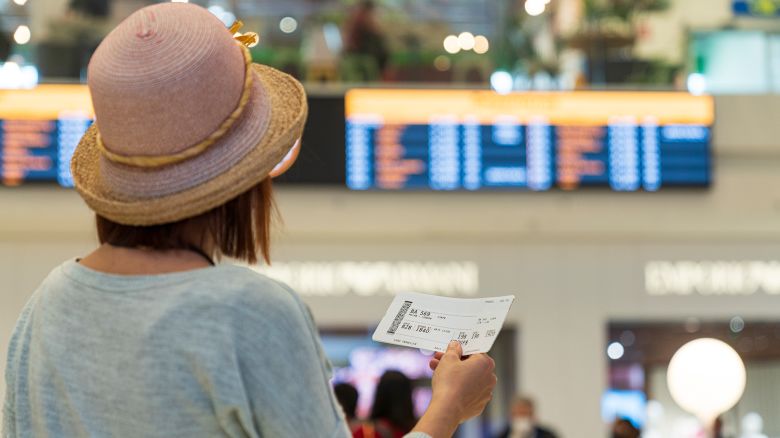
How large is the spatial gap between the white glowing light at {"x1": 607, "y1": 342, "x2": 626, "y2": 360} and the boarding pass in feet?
29.6

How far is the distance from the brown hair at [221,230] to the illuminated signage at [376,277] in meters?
8.57

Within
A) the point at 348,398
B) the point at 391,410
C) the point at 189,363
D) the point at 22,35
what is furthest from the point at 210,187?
the point at 22,35

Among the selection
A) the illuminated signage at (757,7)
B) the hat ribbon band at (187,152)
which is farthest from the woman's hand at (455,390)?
the illuminated signage at (757,7)

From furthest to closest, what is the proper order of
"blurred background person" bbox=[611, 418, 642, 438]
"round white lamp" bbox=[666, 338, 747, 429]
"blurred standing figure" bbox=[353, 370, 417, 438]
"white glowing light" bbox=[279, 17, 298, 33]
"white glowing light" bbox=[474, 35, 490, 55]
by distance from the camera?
"white glowing light" bbox=[474, 35, 490, 55] < "white glowing light" bbox=[279, 17, 298, 33] < "round white lamp" bbox=[666, 338, 747, 429] < "blurred background person" bbox=[611, 418, 642, 438] < "blurred standing figure" bbox=[353, 370, 417, 438]

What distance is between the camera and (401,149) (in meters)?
8.89

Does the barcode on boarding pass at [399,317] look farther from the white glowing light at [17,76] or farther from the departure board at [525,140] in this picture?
the white glowing light at [17,76]

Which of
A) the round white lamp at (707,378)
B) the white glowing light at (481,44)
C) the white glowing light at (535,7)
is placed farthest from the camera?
the white glowing light at (535,7)

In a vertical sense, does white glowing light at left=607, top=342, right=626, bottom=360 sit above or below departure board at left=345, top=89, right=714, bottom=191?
below

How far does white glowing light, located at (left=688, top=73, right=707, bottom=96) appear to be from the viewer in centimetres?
940

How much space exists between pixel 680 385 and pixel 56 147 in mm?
4660

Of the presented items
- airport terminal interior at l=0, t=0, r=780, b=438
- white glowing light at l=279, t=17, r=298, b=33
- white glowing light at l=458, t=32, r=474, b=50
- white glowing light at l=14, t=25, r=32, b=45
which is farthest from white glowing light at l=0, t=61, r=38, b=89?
white glowing light at l=458, t=32, r=474, b=50

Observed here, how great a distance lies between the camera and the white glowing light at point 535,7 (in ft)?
31.4

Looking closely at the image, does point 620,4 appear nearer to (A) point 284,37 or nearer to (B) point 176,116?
(A) point 284,37

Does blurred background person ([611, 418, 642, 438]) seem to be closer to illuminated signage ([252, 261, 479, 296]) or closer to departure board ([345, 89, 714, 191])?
departure board ([345, 89, 714, 191])
